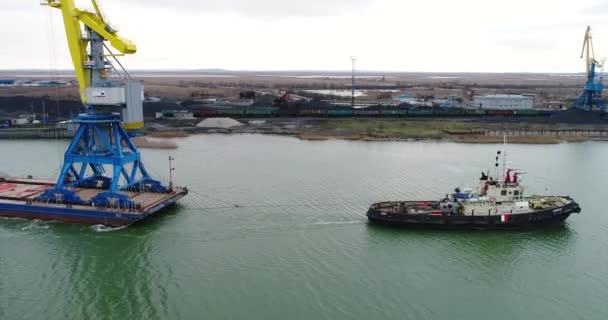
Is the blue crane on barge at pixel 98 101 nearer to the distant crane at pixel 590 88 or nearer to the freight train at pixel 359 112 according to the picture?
the freight train at pixel 359 112

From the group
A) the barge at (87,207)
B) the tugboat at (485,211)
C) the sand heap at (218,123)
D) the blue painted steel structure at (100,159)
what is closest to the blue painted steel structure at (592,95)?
the sand heap at (218,123)

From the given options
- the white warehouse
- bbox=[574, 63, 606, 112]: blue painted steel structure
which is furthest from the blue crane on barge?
bbox=[574, 63, 606, 112]: blue painted steel structure

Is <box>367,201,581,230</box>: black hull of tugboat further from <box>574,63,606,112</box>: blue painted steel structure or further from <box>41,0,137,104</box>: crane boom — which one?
<box>574,63,606,112</box>: blue painted steel structure

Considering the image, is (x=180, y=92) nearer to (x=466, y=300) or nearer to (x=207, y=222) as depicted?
(x=207, y=222)

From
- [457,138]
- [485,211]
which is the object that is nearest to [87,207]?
[485,211]

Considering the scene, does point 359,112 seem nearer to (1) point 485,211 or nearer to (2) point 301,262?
(1) point 485,211
